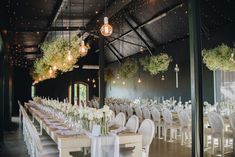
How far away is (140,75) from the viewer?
1772cm

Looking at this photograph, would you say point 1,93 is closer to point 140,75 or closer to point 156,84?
point 156,84

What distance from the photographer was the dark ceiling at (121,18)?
30.6 feet

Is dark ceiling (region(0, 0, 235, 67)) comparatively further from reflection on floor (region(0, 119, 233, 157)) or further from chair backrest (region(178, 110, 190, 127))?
chair backrest (region(178, 110, 190, 127))

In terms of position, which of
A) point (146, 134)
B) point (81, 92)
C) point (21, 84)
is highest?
point (21, 84)

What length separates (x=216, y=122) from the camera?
646 centimetres

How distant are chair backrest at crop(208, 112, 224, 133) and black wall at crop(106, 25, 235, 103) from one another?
15.6 feet

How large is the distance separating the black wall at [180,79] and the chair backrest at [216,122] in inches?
187

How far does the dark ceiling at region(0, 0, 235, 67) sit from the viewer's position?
931 cm

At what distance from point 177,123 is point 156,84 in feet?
22.9

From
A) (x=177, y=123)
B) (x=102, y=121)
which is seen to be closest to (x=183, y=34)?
(x=177, y=123)

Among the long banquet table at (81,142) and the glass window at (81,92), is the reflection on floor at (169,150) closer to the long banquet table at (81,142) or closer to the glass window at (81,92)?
the long banquet table at (81,142)

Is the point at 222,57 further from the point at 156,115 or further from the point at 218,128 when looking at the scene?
the point at 218,128

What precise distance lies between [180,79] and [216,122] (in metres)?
6.98

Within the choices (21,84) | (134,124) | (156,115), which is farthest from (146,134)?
Answer: (21,84)
